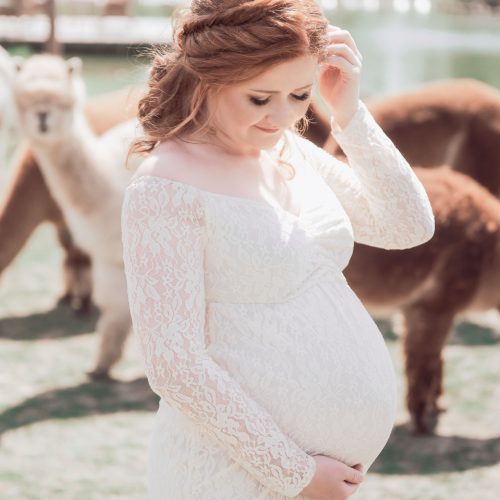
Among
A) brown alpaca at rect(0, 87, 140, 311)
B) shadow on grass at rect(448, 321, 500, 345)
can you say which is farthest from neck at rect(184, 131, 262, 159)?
shadow on grass at rect(448, 321, 500, 345)

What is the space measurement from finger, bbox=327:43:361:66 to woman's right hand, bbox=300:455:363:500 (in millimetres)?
713

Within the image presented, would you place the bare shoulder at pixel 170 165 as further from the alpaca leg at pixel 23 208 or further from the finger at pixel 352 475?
the alpaca leg at pixel 23 208

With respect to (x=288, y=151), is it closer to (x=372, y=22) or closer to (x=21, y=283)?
(x=21, y=283)

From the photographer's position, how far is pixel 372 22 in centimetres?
3189

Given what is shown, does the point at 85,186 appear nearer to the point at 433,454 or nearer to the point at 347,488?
the point at 433,454

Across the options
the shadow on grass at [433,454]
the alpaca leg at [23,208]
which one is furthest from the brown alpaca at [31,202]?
the shadow on grass at [433,454]

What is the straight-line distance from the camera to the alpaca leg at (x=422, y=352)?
4602mm

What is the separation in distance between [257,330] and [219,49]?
476mm

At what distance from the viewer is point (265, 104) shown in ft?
6.00

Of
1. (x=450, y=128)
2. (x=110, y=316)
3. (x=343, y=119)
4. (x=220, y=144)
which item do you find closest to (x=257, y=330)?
(x=220, y=144)

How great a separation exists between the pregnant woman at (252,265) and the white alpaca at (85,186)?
3327mm

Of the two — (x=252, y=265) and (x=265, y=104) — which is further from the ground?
(x=265, y=104)

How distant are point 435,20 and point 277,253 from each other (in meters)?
33.5

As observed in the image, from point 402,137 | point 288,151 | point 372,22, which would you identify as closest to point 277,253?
point 288,151
